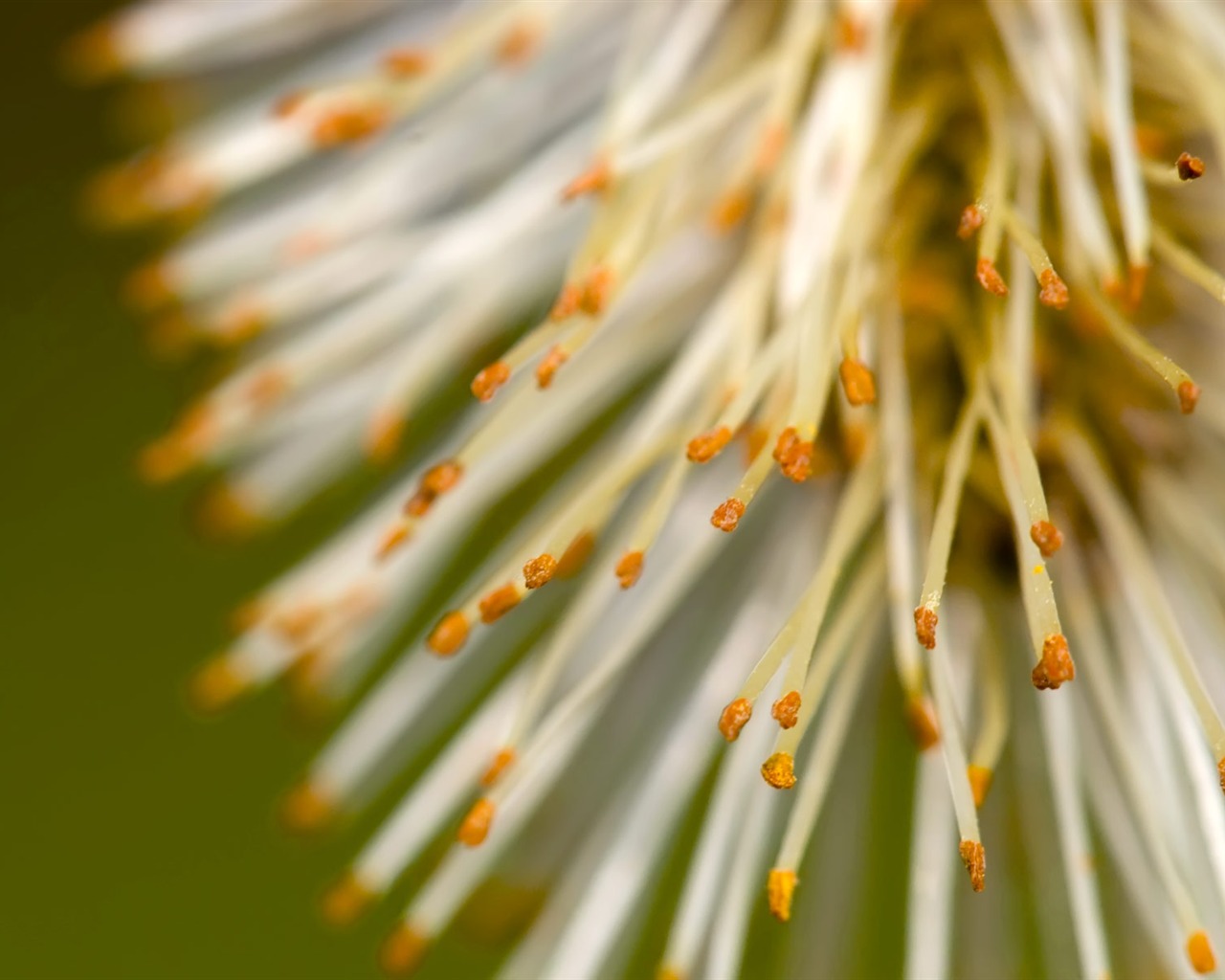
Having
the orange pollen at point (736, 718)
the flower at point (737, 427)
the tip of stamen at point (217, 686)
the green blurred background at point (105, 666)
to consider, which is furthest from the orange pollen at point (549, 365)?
the green blurred background at point (105, 666)

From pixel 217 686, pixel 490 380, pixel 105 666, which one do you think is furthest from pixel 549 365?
pixel 105 666

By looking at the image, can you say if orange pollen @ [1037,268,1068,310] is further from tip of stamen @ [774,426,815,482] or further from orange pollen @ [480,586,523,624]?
orange pollen @ [480,586,523,624]

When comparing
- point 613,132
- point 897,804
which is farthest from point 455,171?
point 897,804

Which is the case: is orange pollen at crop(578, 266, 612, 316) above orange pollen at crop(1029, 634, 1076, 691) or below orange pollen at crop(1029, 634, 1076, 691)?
above

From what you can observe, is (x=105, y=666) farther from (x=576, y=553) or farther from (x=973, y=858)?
(x=973, y=858)

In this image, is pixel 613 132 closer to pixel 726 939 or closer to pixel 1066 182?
pixel 1066 182

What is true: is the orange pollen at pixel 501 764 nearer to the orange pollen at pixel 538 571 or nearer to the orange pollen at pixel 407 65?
the orange pollen at pixel 538 571

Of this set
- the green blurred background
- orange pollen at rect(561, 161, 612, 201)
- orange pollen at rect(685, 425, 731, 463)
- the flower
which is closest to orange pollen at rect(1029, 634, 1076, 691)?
the flower
